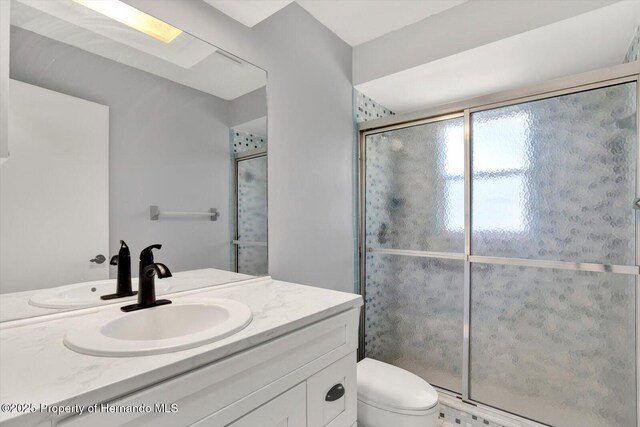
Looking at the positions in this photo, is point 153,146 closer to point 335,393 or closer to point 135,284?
point 135,284

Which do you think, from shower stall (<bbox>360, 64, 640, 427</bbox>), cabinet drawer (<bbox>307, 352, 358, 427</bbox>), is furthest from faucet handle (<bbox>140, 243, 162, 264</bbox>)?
shower stall (<bbox>360, 64, 640, 427</bbox>)

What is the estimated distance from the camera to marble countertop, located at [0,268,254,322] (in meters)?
0.82

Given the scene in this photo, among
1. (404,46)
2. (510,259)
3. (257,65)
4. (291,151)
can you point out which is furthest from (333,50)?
(510,259)

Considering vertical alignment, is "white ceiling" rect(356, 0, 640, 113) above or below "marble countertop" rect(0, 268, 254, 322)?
above

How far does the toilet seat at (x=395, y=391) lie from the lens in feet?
4.34

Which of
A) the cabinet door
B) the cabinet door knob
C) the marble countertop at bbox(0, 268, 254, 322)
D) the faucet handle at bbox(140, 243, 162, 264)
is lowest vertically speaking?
the cabinet door knob

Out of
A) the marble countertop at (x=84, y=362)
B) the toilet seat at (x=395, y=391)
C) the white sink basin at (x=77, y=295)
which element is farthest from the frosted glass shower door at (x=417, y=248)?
the white sink basin at (x=77, y=295)

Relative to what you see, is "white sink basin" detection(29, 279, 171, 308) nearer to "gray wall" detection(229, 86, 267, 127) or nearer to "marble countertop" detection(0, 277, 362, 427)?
"marble countertop" detection(0, 277, 362, 427)

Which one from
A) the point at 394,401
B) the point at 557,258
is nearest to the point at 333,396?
the point at 394,401

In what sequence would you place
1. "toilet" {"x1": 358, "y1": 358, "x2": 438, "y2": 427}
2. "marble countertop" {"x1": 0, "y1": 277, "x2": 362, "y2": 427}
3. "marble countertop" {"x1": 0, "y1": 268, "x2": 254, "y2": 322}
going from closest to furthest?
"marble countertop" {"x1": 0, "y1": 277, "x2": 362, "y2": 427} → "marble countertop" {"x1": 0, "y1": 268, "x2": 254, "y2": 322} → "toilet" {"x1": 358, "y1": 358, "x2": 438, "y2": 427}

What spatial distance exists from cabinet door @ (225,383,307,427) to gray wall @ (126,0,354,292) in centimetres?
71

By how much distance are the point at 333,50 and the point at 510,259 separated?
1.63 m

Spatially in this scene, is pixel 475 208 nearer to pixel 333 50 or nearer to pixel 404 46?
pixel 404 46

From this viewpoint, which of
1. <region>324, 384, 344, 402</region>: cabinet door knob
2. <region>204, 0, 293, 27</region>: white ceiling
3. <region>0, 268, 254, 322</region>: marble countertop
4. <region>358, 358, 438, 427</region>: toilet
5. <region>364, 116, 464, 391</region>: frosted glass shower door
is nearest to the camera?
<region>0, 268, 254, 322</region>: marble countertop
